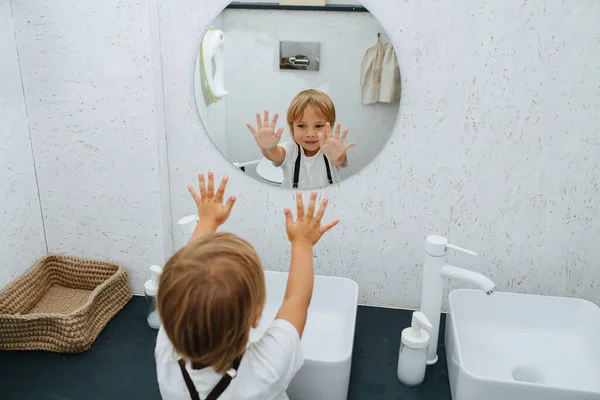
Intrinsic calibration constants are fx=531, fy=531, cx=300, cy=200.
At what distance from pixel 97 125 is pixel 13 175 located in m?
0.24

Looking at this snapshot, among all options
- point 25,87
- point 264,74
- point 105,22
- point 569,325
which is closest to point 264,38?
point 264,74

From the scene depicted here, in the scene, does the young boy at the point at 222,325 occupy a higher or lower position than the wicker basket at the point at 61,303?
higher

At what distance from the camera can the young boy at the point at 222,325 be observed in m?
0.75

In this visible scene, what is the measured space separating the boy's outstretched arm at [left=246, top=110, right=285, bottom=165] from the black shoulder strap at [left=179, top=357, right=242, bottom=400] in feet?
1.94

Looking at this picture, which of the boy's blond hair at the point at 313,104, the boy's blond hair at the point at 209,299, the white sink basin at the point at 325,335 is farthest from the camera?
the boy's blond hair at the point at 313,104

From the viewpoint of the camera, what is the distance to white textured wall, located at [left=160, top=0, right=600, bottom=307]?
1.15 meters

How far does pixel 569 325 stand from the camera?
1260 millimetres

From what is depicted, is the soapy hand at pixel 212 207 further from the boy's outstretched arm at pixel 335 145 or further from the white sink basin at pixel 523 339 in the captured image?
the white sink basin at pixel 523 339

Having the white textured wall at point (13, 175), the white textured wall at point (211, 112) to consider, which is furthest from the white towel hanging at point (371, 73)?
the white textured wall at point (13, 175)

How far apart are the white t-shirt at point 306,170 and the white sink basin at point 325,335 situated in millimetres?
229

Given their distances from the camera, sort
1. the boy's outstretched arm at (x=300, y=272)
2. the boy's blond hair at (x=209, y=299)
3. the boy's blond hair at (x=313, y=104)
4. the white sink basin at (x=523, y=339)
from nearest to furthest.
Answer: the boy's blond hair at (x=209, y=299) < the boy's outstretched arm at (x=300, y=272) < the white sink basin at (x=523, y=339) < the boy's blond hair at (x=313, y=104)

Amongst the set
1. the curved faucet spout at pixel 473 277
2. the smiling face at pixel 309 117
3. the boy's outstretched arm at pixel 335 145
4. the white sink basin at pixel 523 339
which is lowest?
the white sink basin at pixel 523 339

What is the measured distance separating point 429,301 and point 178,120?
0.74 metres

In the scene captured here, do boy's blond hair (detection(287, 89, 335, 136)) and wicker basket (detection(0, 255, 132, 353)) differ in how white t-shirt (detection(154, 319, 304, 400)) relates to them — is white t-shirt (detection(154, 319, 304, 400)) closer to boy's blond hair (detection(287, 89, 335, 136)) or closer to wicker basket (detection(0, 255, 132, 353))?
wicker basket (detection(0, 255, 132, 353))
